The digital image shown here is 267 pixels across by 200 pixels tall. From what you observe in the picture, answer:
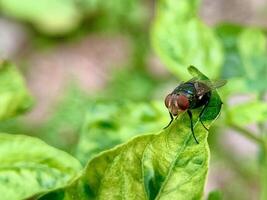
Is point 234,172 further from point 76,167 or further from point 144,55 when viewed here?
point 76,167

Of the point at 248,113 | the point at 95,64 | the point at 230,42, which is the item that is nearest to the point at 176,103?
the point at 248,113

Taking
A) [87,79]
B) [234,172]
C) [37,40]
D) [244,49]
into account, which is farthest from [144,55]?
[244,49]

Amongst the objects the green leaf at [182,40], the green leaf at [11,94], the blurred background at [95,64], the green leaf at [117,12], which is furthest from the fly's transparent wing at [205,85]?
the green leaf at [117,12]

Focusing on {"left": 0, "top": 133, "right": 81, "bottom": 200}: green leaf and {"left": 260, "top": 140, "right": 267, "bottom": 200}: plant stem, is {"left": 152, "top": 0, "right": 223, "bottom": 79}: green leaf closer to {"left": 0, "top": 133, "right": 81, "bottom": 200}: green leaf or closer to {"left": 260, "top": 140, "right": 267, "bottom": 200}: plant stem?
{"left": 260, "top": 140, "right": 267, "bottom": 200}: plant stem

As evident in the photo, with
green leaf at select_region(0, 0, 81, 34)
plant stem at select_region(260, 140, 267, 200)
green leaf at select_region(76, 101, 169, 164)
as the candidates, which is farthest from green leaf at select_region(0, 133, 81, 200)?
green leaf at select_region(0, 0, 81, 34)

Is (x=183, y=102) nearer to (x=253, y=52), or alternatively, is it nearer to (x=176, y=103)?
(x=176, y=103)
